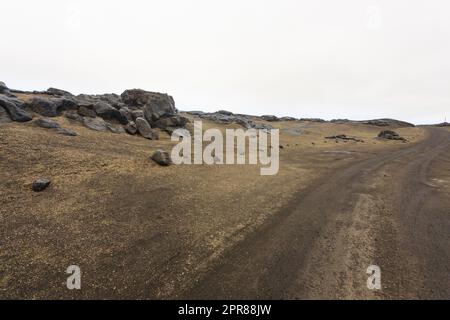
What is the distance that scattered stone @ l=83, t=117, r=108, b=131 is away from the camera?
2359 cm

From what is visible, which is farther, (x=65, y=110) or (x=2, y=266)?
(x=65, y=110)

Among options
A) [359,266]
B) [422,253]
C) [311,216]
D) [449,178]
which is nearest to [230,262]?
[359,266]

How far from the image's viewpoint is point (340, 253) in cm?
742

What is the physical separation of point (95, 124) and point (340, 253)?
22.9 m

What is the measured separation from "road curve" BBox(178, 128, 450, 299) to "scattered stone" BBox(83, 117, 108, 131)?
1880 cm

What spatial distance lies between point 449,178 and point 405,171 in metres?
2.62

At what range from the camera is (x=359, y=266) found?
6.77 metres

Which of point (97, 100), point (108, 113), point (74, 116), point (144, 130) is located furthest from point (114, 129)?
point (97, 100)

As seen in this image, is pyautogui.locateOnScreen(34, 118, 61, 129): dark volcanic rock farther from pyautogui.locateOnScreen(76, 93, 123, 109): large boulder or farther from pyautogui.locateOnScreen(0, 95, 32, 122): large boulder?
pyautogui.locateOnScreen(76, 93, 123, 109): large boulder

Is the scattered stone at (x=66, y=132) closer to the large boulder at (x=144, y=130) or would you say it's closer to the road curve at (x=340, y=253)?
the large boulder at (x=144, y=130)

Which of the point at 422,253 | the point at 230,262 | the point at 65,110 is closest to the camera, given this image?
the point at 230,262

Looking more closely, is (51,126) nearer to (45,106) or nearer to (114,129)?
(45,106)

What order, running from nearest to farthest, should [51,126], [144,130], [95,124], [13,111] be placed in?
[13,111], [51,126], [95,124], [144,130]

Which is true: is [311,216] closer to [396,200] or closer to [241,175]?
[396,200]
